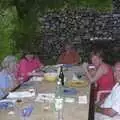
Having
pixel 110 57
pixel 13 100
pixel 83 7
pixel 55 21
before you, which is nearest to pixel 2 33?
pixel 55 21

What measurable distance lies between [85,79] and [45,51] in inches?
193

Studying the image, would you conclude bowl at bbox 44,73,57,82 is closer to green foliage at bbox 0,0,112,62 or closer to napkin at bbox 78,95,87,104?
napkin at bbox 78,95,87,104

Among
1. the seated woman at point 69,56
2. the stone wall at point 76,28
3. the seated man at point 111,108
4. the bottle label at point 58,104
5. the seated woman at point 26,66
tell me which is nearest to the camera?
the bottle label at point 58,104

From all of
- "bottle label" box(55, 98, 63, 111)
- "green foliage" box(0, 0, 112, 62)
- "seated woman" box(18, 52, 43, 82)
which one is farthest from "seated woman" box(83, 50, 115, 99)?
"green foliage" box(0, 0, 112, 62)

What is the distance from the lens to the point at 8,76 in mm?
5621

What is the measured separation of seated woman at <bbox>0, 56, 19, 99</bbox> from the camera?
539cm

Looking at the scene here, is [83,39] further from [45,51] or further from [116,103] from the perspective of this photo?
[116,103]

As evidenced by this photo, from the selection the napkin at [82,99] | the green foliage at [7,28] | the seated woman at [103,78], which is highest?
the green foliage at [7,28]

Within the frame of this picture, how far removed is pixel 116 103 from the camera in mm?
4133

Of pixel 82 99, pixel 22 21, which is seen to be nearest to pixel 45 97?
pixel 82 99

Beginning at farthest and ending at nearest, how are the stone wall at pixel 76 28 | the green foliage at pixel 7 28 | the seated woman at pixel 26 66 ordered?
1. the stone wall at pixel 76 28
2. the green foliage at pixel 7 28
3. the seated woman at pixel 26 66

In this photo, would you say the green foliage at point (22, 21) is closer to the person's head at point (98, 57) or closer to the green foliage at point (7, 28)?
the green foliage at point (7, 28)

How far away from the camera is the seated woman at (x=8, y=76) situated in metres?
5.39

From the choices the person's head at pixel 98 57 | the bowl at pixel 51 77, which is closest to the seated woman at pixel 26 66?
the bowl at pixel 51 77
